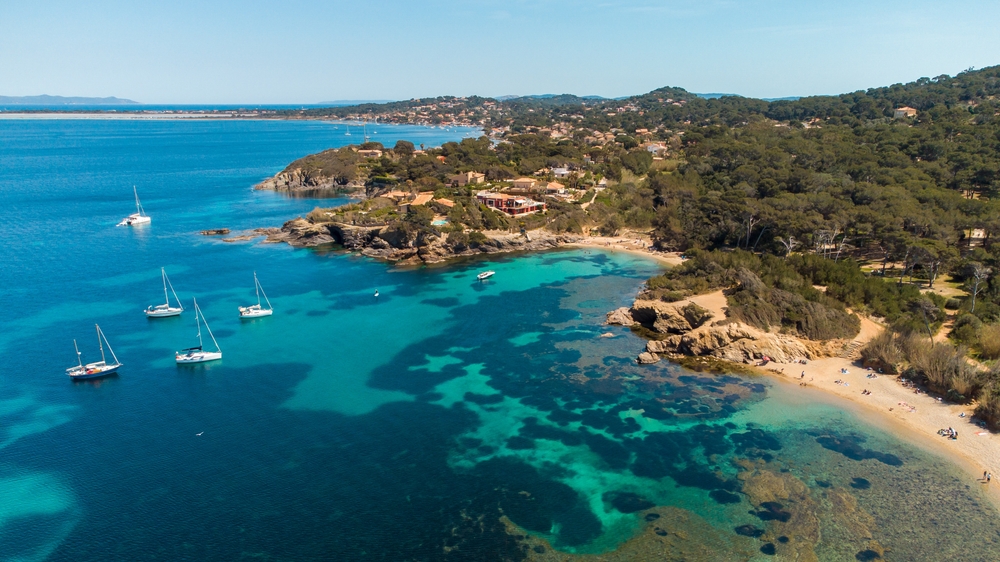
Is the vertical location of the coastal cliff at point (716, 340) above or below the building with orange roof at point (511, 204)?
below

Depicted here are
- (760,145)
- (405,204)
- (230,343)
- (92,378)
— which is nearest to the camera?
(92,378)

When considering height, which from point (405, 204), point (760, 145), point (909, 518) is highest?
point (760, 145)

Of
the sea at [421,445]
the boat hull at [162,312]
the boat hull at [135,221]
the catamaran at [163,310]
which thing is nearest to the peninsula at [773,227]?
the sea at [421,445]

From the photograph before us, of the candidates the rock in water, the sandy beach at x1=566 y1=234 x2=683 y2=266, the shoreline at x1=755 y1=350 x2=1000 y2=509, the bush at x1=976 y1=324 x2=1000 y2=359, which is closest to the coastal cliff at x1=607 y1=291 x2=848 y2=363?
the rock in water

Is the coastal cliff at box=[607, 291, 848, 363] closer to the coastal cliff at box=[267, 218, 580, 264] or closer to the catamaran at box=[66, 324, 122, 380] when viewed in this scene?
the coastal cliff at box=[267, 218, 580, 264]

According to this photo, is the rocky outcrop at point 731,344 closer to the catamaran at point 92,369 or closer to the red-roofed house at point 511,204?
the catamaran at point 92,369

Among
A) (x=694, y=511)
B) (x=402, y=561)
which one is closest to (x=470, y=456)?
(x=402, y=561)

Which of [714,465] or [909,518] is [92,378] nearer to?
[714,465]
